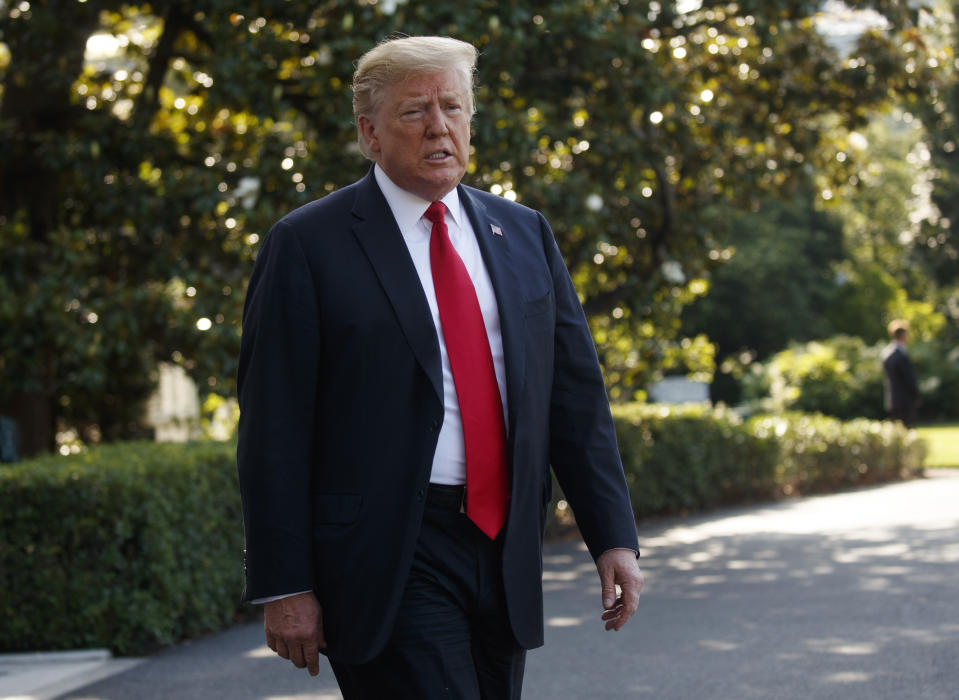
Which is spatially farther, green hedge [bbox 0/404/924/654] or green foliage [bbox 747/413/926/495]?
green foliage [bbox 747/413/926/495]

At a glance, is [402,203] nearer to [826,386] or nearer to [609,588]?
[609,588]

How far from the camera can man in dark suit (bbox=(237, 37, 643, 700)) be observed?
2.77 metres

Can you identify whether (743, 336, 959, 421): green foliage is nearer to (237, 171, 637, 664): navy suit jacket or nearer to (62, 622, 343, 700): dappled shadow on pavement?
(62, 622, 343, 700): dappled shadow on pavement

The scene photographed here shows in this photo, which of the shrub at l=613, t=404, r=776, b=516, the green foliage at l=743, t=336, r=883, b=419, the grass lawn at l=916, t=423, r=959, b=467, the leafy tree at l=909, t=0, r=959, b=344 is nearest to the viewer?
the shrub at l=613, t=404, r=776, b=516

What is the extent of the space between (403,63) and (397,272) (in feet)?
1.42

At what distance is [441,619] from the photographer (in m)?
2.81

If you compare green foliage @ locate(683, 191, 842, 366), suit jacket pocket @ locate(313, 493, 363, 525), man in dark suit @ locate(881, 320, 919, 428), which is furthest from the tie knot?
green foliage @ locate(683, 191, 842, 366)

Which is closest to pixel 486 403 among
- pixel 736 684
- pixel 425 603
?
pixel 425 603

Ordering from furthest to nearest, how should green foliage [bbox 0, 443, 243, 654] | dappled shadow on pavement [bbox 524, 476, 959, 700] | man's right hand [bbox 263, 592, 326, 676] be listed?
green foliage [bbox 0, 443, 243, 654]
dappled shadow on pavement [bbox 524, 476, 959, 700]
man's right hand [bbox 263, 592, 326, 676]

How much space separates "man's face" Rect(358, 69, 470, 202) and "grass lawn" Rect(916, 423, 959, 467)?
1795cm

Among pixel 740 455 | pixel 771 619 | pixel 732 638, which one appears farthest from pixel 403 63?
pixel 740 455

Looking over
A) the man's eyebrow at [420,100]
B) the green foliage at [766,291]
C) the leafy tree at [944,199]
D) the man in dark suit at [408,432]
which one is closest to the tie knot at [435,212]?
the man in dark suit at [408,432]

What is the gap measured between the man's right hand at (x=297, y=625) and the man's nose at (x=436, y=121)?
98 cm

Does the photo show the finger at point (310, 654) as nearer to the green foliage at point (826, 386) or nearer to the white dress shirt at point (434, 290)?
the white dress shirt at point (434, 290)
